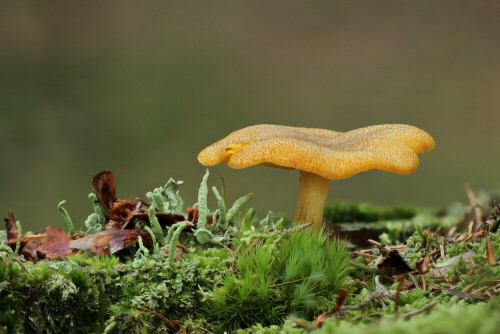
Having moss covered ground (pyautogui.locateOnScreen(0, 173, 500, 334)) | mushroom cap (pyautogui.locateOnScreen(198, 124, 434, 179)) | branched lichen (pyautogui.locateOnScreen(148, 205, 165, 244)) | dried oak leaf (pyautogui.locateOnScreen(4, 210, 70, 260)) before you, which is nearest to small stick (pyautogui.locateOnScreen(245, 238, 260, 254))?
moss covered ground (pyautogui.locateOnScreen(0, 173, 500, 334))

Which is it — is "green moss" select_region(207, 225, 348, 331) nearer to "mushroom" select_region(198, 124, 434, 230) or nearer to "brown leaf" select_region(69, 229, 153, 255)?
"mushroom" select_region(198, 124, 434, 230)

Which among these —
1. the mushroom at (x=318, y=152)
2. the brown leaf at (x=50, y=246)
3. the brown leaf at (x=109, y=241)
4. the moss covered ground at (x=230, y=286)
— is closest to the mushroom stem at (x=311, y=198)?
the mushroom at (x=318, y=152)

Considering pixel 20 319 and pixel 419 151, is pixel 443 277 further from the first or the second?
pixel 20 319

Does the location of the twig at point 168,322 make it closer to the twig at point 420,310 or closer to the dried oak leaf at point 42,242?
the dried oak leaf at point 42,242

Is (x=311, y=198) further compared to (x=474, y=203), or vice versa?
(x=474, y=203)

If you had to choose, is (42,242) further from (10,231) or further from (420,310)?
(420,310)

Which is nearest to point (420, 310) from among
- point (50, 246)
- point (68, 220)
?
point (50, 246)

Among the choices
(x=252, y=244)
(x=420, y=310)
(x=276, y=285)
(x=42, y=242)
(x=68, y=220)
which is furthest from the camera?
(x=68, y=220)
